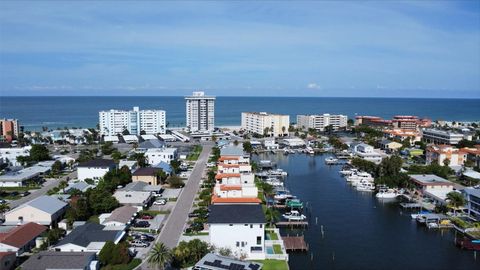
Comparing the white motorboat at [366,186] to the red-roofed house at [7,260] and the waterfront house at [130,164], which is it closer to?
the waterfront house at [130,164]

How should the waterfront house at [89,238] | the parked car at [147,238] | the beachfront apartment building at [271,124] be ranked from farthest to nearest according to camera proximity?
the beachfront apartment building at [271,124], the parked car at [147,238], the waterfront house at [89,238]

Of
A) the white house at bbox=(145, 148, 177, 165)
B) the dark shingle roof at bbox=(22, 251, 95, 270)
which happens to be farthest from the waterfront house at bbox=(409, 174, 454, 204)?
the dark shingle roof at bbox=(22, 251, 95, 270)

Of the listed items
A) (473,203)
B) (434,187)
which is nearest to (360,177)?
(434,187)

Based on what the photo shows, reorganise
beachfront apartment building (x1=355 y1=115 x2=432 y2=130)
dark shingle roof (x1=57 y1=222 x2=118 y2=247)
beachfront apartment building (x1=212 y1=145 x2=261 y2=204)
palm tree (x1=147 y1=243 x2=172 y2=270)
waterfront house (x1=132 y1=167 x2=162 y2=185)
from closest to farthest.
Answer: palm tree (x1=147 y1=243 x2=172 y2=270) → dark shingle roof (x1=57 y1=222 x2=118 y2=247) → beachfront apartment building (x1=212 y1=145 x2=261 y2=204) → waterfront house (x1=132 y1=167 x2=162 y2=185) → beachfront apartment building (x1=355 y1=115 x2=432 y2=130)


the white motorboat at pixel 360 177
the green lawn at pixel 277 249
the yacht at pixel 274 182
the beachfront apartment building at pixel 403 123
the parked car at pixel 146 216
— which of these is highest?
the beachfront apartment building at pixel 403 123

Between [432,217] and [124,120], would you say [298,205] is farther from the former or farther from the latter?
[124,120]

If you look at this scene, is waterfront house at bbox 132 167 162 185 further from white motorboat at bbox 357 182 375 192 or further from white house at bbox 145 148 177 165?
white motorboat at bbox 357 182 375 192

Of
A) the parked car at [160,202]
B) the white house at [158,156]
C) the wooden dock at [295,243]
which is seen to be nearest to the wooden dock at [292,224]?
the wooden dock at [295,243]
